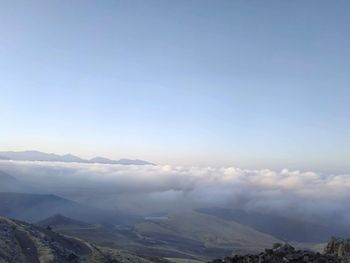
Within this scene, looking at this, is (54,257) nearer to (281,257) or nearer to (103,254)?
(103,254)

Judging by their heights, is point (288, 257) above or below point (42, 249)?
above

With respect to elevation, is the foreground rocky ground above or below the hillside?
above

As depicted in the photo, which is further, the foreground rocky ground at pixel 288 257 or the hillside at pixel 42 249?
the hillside at pixel 42 249

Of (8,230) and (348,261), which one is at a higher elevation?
(348,261)

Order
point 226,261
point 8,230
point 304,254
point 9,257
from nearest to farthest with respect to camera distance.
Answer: point 304,254 → point 226,261 → point 9,257 → point 8,230

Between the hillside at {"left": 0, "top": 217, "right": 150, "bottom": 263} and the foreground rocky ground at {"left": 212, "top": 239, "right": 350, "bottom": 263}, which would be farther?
the hillside at {"left": 0, "top": 217, "right": 150, "bottom": 263}

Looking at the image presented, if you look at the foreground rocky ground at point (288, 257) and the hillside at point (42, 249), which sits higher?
the foreground rocky ground at point (288, 257)

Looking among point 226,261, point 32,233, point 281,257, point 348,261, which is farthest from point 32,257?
point 348,261

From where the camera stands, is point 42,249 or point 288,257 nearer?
point 288,257
